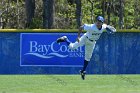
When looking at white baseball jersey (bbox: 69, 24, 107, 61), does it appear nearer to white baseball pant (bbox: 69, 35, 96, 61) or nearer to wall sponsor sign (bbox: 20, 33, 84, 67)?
white baseball pant (bbox: 69, 35, 96, 61)

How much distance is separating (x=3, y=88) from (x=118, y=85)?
3340 mm

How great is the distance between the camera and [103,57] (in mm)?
20453

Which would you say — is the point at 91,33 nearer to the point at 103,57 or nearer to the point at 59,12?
the point at 103,57

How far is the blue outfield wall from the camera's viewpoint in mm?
20156

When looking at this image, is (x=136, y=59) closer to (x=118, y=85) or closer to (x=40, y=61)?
(x=40, y=61)

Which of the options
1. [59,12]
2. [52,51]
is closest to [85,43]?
[52,51]

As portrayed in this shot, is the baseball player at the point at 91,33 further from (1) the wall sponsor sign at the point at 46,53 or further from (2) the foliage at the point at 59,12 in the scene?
(2) the foliage at the point at 59,12

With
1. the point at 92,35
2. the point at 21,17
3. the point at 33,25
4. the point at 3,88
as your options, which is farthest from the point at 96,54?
the point at 21,17

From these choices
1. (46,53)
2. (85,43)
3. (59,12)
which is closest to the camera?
(85,43)

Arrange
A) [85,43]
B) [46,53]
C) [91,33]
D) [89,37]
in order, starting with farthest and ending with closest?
[46,53], [85,43], [89,37], [91,33]

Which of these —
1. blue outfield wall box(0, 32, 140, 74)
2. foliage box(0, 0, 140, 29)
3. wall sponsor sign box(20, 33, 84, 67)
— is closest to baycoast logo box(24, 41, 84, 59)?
wall sponsor sign box(20, 33, 84, 67)

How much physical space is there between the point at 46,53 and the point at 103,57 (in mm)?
2394

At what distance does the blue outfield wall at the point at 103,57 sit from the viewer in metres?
20.2

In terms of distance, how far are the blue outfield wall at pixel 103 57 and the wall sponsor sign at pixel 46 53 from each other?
17 centimetres
